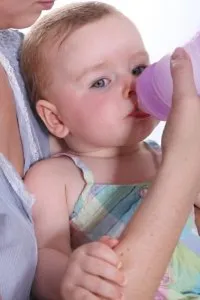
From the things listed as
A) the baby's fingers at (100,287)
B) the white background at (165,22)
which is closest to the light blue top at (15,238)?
the baby's fingers at (100,287)

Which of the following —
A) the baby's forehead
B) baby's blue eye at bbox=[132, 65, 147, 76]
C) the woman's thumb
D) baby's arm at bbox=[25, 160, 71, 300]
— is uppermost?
the woman's thumb

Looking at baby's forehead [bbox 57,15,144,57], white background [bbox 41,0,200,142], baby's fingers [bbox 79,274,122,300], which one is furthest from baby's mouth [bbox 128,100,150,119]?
white background [bbox 41,0,200,142]

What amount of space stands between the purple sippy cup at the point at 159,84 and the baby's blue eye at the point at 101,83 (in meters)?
0.08

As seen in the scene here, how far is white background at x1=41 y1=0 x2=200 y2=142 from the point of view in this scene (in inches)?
67.3

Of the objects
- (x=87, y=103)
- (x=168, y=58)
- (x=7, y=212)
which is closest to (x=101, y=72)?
(x=87, y=103)

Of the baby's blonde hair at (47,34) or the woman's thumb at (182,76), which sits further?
the baby's blonde hair at (47,34)

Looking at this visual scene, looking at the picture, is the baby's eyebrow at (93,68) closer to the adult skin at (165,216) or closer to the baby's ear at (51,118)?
the baby's ear at (51,118)

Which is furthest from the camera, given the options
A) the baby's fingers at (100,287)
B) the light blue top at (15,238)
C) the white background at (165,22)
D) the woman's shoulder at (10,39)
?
the white background at (165,22)

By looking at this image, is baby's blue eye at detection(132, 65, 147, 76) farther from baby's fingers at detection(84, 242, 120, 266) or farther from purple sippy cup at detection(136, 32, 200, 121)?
baby's fingers at detection(84, 242, 120, 266)

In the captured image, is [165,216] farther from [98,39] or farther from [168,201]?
[98,39]

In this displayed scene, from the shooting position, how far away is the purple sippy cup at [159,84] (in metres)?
0.84

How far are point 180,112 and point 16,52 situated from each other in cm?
43

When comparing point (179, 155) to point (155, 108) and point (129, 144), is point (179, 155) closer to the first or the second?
point (155, 108)

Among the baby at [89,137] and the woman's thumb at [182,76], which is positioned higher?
the woman's thumb at [182,76]
